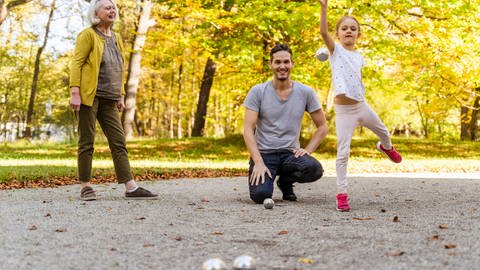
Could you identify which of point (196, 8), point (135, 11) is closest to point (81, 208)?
point (196, 8)

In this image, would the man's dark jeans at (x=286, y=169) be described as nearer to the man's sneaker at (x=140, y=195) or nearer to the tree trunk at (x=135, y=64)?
the man's sneaker at (x=140, y=195)

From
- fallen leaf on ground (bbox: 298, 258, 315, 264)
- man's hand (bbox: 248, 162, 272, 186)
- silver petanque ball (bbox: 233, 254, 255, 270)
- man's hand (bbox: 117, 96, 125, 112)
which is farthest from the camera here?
man's hand (bbox: 117, 96, 125, 112)

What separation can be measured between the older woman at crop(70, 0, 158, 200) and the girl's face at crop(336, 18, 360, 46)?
2.37m

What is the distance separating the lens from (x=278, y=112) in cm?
649

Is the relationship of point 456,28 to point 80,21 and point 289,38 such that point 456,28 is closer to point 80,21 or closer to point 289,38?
point 289,38

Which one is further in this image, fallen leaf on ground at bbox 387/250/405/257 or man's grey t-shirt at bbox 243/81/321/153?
man's grey t-shirt at bbox 243/81/321/153

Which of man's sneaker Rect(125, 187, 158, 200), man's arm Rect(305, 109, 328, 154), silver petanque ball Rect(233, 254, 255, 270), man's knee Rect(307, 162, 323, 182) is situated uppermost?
man's arm Rect(305, 109, 328, 154)

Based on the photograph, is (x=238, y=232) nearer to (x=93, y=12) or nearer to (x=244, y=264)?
(x=244, y=264)

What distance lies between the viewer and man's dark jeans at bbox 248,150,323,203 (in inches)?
250

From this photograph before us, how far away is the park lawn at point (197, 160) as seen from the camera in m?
10.7

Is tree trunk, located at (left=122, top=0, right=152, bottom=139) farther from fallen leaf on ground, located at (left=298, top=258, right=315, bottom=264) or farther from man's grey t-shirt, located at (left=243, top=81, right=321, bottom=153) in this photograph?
fallen leaf on ground, located at (left=298, top=258, right=315, bottom=264)

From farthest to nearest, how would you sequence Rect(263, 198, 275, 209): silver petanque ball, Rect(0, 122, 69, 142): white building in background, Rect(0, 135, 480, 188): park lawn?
Rect(0, 122, 69, 142): white building in background → Rect(0, 135, 480, 188): park lawn → Rect(263, 198, 275, 209): silver petanque ball

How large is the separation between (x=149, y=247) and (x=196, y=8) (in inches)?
491

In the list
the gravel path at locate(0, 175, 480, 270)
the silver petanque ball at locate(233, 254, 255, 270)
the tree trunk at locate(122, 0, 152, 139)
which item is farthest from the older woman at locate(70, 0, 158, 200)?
the tree trunk at locate(122, 0, 152, 139)
